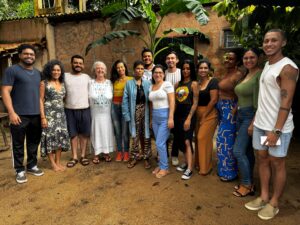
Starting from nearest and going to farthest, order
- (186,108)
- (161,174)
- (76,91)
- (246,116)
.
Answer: (246,116)
(186,108)
(161,174)
(76,91)

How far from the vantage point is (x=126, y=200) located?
3.27 m

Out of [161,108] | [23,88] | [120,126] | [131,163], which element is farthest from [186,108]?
[23,88]

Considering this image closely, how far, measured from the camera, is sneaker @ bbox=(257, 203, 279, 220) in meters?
2.78

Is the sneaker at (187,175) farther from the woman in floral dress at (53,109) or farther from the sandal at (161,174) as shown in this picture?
the woman in floral dress at (53,109)

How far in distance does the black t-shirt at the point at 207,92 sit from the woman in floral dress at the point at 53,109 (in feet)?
7.17

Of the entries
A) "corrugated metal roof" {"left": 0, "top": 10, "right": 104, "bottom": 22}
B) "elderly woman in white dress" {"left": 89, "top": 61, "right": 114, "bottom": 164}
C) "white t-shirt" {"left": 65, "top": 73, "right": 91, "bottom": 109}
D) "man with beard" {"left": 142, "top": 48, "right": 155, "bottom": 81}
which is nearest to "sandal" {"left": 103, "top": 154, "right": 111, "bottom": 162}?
"elderly woman in white dress" {"left": 89, "top": 61, "right": 114, "bottom": 164}

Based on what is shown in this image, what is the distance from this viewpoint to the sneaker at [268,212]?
2.78m

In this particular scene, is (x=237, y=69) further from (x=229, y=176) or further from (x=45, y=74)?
(x=45, y=74)

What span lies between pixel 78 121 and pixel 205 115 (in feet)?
7.02

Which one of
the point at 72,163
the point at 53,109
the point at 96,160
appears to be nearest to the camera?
the point at 53,109

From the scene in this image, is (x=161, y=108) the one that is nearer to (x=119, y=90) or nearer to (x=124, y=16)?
(x=119, y=90)

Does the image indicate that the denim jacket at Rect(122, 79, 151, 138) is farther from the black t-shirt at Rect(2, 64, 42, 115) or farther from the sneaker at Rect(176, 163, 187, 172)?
the black t-shirt at Rect(2, 64, 42, 115)

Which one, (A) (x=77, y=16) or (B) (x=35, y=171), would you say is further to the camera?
(A) (x=77, y=16)

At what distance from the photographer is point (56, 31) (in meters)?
8.05
